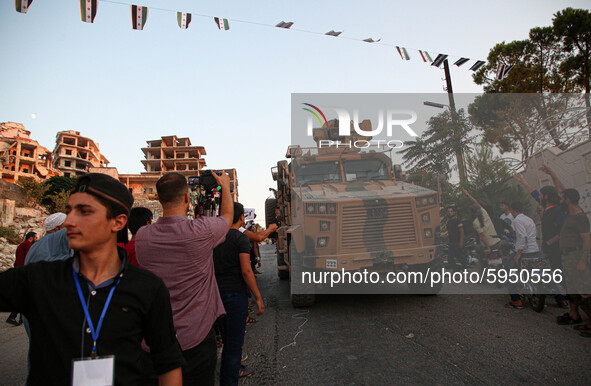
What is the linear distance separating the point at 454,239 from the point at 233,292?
7.52 m

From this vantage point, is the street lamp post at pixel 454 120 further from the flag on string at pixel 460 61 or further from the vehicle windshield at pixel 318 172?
the vehicle windshield at pixel 318 172

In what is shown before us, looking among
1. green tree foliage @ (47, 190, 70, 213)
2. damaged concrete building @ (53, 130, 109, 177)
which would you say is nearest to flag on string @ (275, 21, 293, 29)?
green tree foliage @ (47, 190, 70, 213)

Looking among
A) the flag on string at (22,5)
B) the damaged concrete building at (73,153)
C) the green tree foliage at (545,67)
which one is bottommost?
the flag on string at (22,5)

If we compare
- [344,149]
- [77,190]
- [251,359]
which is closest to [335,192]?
[344,149]

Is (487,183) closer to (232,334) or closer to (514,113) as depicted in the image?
(514,113)

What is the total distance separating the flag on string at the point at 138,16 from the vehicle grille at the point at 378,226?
18.1 ft

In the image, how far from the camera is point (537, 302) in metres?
5.42

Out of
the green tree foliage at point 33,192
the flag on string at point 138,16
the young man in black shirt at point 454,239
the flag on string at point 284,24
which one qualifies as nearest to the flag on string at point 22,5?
the flag on string at point 138,16

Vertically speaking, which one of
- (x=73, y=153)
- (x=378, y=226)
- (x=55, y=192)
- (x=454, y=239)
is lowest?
(x=454, y=239)

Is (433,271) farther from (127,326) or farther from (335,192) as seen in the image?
(127,326)

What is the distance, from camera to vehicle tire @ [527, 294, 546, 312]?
5355 millimetres

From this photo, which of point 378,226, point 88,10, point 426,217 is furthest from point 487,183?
point 88,10

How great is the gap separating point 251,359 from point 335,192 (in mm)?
3426

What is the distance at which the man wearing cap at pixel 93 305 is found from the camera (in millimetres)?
1174
